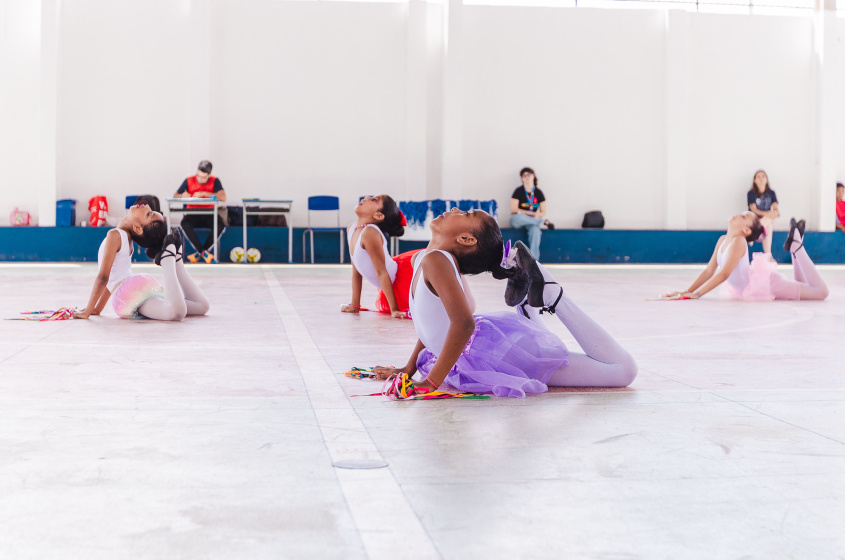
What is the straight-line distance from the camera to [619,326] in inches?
223

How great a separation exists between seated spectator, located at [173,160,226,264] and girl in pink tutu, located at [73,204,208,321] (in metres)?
7.59

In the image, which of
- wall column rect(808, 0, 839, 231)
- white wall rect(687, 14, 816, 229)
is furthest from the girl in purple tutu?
wall column rect(808, 0, 839, 231)

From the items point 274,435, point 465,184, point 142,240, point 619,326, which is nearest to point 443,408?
point 274,435

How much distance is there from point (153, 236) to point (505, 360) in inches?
128

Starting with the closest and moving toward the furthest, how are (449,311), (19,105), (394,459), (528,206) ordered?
(394,459), (449,311), (19,105), (528,206)

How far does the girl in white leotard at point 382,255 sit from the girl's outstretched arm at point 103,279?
167 centimetres

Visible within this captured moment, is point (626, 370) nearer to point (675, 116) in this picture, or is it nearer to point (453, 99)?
point (453, 99)

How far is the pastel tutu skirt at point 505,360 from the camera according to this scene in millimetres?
3211

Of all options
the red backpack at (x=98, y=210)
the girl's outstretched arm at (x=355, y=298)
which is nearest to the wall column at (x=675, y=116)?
the red backpack at (x=98, y=210)

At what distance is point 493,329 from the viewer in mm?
3307

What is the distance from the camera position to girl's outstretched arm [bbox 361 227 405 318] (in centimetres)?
616

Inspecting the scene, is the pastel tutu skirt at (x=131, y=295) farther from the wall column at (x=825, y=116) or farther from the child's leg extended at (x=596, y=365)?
the wall column at (x=825, y=116)

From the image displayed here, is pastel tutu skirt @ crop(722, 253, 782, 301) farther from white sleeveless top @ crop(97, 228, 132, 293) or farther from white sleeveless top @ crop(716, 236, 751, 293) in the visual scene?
white sleeveless top @ crop(97, 228, 132, 293)

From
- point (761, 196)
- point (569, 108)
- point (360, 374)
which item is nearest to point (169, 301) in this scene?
point (360, 374)
